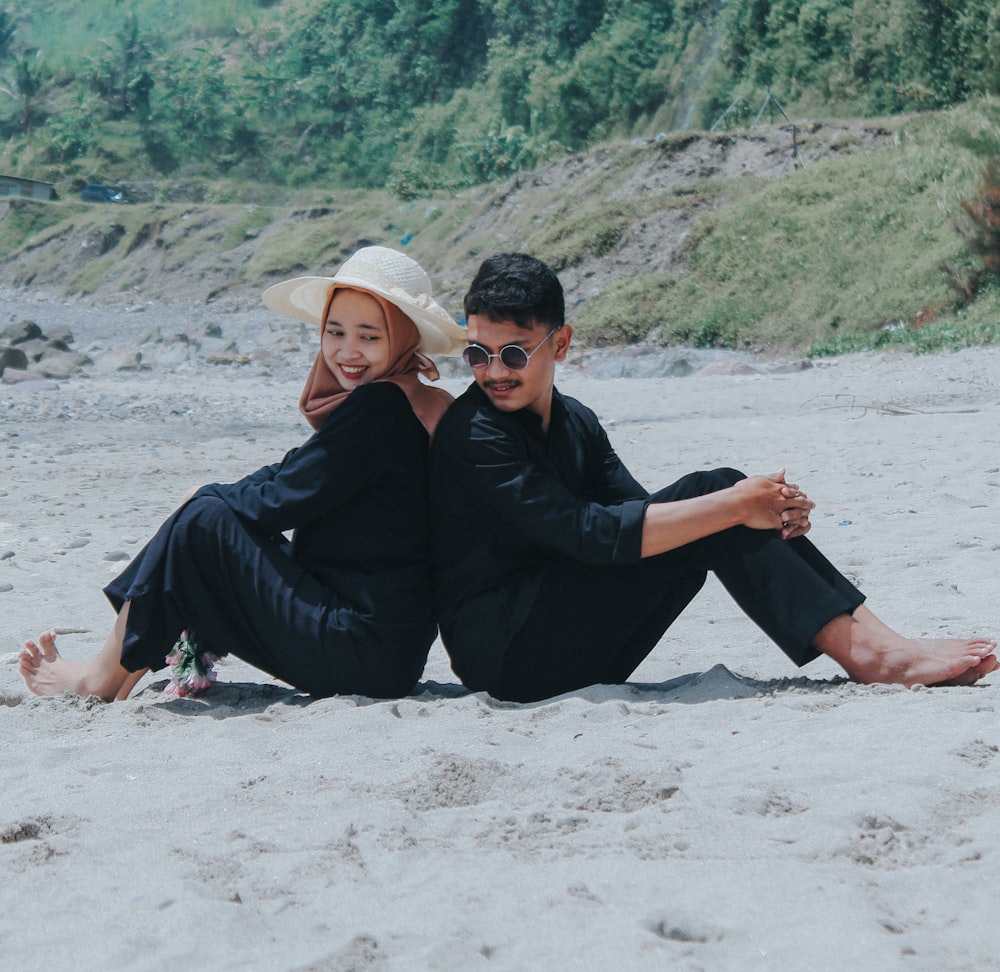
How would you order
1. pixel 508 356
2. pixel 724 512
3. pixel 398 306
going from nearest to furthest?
pixel 724 512 < pixel 508 356 < pixel 398 306

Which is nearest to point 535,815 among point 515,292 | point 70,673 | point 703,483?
point 703,483

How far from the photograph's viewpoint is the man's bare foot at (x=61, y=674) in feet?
11.8

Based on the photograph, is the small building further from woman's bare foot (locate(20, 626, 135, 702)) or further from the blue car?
woman's bare foot (locate(20, 626, 135, 702))

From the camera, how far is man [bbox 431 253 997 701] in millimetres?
3141

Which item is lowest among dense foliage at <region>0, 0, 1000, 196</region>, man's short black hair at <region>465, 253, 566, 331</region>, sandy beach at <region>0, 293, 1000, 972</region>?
sandy beach at <region>0, 293, 1000, 972</region>

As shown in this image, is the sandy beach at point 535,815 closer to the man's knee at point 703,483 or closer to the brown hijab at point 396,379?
the man's knee at point 703,483

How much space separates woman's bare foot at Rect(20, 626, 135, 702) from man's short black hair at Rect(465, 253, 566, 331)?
4.48 feet

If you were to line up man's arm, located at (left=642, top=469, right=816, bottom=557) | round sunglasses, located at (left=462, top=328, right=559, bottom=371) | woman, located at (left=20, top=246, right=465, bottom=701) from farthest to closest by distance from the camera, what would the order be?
woman, located at (left=20, top=246, right=465, bottom=701), round sunglasses, located at (left=462, top=328, right=559, bottom=371), man's arm, located at (left=642, top=469, right=816, bottom=557)

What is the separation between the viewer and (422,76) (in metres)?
63.6

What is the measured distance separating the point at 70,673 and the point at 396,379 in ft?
4.12

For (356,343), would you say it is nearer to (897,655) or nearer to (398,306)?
(398,306)

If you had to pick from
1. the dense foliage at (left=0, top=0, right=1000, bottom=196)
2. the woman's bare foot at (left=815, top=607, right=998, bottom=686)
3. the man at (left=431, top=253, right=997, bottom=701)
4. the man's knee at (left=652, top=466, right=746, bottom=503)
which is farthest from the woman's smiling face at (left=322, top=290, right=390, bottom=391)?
the dense foliage at (left=0, top=0, right=1000, bottom=196)

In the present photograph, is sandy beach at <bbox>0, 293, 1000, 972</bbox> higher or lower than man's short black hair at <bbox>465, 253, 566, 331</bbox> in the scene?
lower

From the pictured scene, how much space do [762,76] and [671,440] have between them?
28.8m
